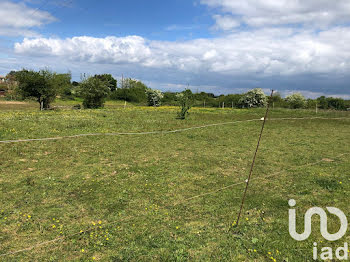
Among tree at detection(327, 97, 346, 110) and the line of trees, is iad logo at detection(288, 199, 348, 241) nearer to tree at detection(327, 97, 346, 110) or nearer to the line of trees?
the line of trees

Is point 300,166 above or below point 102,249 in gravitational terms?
above

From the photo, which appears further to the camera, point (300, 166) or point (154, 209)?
point (300, 166)

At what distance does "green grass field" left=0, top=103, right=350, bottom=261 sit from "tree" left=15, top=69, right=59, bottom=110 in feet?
64.7

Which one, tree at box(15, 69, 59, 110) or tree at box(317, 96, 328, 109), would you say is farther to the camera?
tree at box(317, 96, 328, 109)

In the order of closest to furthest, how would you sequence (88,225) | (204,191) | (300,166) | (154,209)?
1. (88,225)
2. (154,209)
3. (204,191)
4. (300,166)

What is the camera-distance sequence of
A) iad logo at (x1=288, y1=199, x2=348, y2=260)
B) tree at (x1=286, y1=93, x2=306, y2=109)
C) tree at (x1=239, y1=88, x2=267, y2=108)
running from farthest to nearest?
tree at (x1=286, y1=93, x2=306, y2=109)
tree at (x1=239, y1=88, x2=267, y2=108)
iad logo at (x1=288, y1=199, x2=348, y2=260)

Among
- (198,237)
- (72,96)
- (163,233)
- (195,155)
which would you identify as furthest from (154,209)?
(72,96)

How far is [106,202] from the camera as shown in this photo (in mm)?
6906

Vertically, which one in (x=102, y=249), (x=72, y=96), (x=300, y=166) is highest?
(x=72, y=96)

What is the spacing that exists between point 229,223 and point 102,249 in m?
2.94

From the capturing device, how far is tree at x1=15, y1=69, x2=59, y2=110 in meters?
30.4

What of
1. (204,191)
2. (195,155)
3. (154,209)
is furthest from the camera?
(195,155)

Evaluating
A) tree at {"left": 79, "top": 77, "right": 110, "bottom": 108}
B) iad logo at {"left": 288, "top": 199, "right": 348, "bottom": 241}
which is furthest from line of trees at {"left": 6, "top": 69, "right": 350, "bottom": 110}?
iad logo at {"left": 288, "top": 199, "right": 348, "bottom": 241}

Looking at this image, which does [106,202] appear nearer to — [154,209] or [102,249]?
[154,209]
